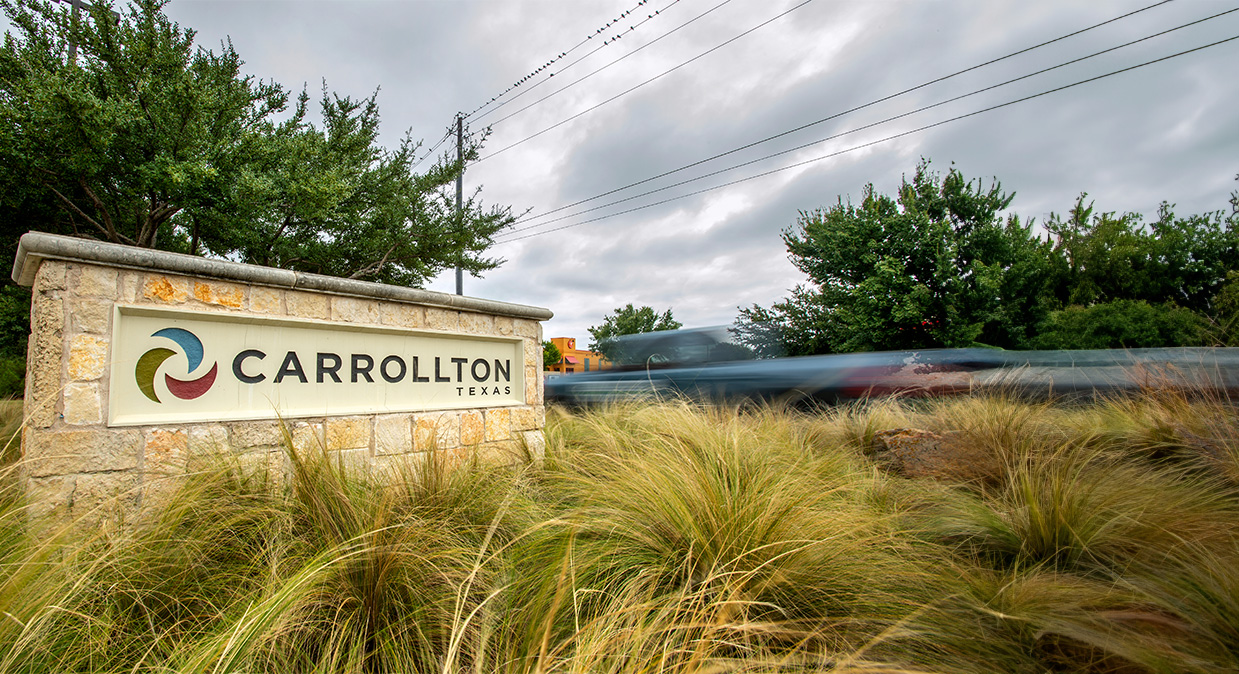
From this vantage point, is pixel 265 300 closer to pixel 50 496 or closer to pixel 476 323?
pixel 50 496

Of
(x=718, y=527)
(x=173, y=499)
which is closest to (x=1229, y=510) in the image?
(x=718, y=527)

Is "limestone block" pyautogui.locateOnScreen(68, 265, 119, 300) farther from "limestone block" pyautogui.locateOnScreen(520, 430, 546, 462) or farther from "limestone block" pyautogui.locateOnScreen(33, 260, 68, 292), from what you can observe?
"limestone block" pyautogui.locateOnScreen(520, 430, 546, 462)

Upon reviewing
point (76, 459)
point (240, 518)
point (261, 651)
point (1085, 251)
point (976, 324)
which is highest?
point (1085, 251)

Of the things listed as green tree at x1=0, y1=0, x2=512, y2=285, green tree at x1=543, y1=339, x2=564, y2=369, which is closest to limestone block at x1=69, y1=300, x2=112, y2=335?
green tree at x1=0, y1=0, x2=512, y2=285

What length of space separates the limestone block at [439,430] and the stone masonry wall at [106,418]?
0.15m

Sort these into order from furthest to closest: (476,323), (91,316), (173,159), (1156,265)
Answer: (1156,265), (173,159), (476,323), (91,316)

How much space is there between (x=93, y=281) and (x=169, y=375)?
0.52 m

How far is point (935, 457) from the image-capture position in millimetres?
3438

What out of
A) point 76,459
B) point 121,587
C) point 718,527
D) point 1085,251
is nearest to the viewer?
point 121,587

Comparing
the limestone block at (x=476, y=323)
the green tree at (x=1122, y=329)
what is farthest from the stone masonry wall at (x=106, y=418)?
the green tree at (x=1122, y=329)

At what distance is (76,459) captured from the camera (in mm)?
2172

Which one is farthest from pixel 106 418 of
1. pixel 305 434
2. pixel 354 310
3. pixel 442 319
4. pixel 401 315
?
pixel 442 319

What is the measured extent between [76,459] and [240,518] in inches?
34.2

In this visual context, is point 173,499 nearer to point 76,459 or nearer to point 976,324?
point 76,459
